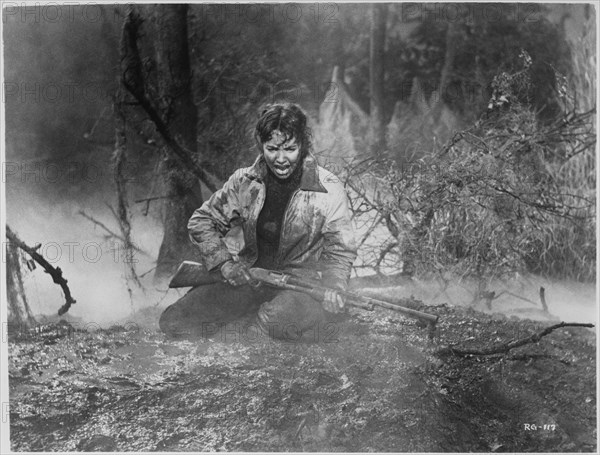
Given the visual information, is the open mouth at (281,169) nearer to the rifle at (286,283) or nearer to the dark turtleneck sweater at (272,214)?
the dark turtleneck sweater at (272,214)

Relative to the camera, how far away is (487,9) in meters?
3.32

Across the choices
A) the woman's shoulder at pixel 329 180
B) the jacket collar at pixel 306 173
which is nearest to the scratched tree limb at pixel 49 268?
the jacket collar at pixel 306 173

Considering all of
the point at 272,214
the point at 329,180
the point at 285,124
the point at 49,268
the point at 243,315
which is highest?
the point at 285,124

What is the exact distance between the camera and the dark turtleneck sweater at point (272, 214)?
326 centimetres

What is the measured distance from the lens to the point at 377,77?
11.0ft

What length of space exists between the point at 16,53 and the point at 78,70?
376mm

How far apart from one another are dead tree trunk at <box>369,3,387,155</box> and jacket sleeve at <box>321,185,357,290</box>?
14.4 inches

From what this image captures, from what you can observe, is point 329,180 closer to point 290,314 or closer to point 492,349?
point 290,314

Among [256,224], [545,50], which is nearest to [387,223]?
[256,224]

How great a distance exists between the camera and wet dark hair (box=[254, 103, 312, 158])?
10.7 ft

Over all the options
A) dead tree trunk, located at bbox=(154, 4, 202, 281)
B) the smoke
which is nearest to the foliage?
dead tree trunk, located at bbox=(154, 4, 202, 281)

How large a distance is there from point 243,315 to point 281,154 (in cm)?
93

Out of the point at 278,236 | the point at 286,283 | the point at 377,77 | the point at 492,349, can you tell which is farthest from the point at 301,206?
the point at 492,349

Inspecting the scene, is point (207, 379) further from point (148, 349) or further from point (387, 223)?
point (387, 223)
